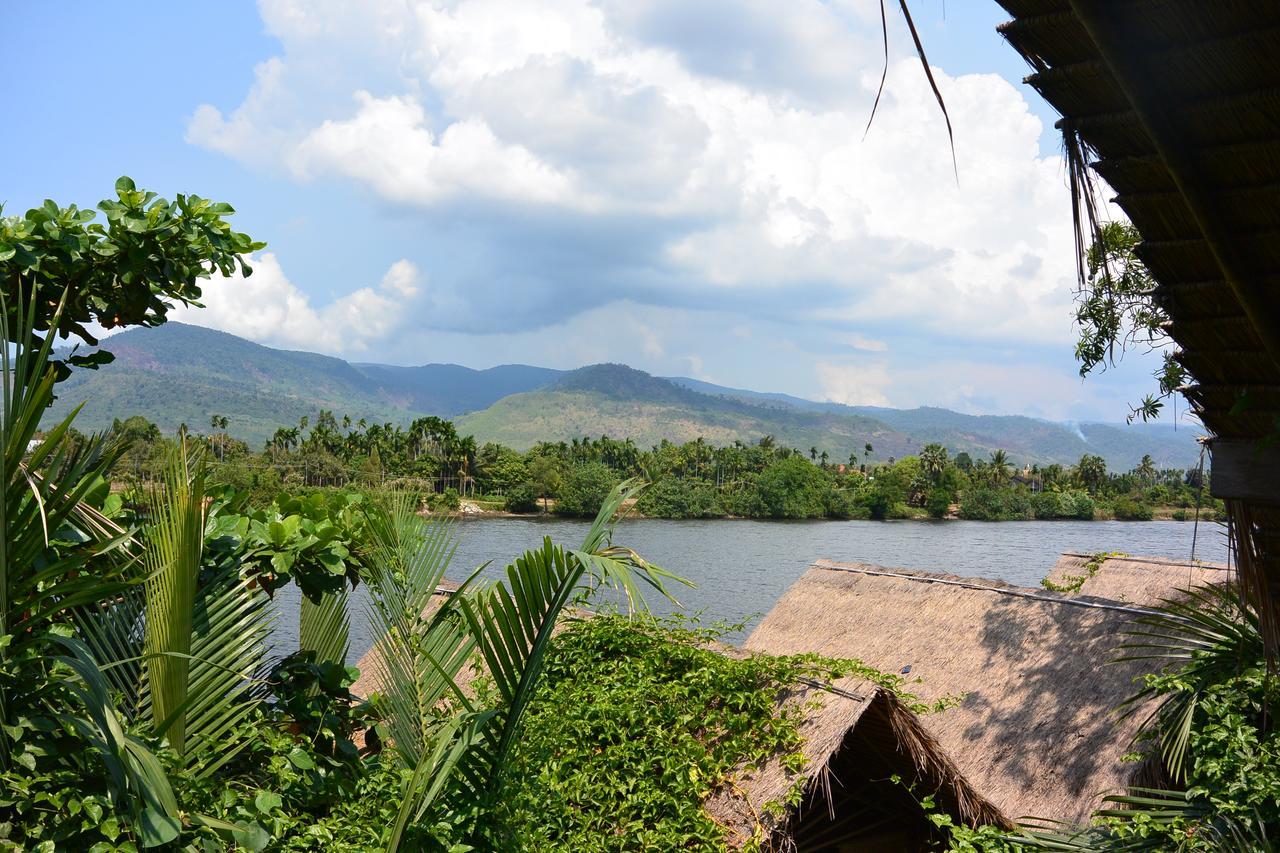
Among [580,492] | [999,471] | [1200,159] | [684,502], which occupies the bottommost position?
[684,502]

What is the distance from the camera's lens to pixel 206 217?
3.53 meters

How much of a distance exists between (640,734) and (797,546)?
119 feet

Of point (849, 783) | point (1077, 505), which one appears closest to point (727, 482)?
point (1077, 505)

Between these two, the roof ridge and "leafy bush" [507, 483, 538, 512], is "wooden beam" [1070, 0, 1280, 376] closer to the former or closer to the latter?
the roof ridge

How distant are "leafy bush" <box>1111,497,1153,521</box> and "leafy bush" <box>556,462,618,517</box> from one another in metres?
34.0

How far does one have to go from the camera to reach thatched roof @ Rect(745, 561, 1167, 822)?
609cm

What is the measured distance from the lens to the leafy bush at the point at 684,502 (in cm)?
5266

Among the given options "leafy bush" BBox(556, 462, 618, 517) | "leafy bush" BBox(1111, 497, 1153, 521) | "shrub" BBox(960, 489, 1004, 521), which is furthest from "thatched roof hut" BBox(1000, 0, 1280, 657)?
"leafy bush" BBox(1111, 497, 1153, 521)

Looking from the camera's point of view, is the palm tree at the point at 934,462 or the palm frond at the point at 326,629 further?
the palm tree at the point at 934,462

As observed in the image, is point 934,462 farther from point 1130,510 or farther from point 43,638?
point 43,638

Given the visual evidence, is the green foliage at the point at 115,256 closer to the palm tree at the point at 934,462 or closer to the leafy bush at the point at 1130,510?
the palm tree at the point at 934,462

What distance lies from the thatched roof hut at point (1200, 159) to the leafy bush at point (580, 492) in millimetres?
46742

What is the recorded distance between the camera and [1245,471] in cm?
195

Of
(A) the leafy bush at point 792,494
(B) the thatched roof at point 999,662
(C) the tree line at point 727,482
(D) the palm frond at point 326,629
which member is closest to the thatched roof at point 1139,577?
(B) the thatched roof at point 999,662
